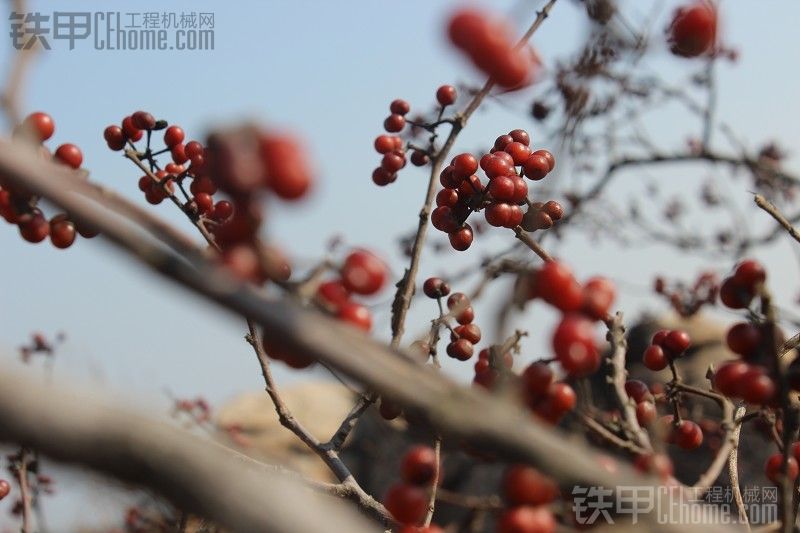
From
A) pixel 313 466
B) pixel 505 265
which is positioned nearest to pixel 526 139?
pixel 505 265

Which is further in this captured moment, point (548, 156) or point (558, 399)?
point (548, 156)

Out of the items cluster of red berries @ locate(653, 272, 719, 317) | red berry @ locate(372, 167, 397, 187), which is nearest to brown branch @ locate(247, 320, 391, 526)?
red berry @ locate(372, 167, 397, 187)

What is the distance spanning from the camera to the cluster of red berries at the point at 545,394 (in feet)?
3.49

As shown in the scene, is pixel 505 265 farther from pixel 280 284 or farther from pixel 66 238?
pixel 66 238

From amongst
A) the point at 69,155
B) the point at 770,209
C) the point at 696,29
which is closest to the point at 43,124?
the point at 69,155

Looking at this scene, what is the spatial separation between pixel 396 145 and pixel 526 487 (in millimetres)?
1828

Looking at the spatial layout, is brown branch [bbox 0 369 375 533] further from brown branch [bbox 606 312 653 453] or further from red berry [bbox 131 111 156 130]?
red berry [bbox 131 111 156 130]

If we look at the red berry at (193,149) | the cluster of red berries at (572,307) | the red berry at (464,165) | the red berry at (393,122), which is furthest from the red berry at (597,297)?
the red berry at (393,122)

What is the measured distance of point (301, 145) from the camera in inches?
34.5

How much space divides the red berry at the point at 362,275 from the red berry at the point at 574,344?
0.27m

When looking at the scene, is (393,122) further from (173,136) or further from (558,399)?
(558,399)

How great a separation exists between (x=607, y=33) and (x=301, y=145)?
65.0 inches

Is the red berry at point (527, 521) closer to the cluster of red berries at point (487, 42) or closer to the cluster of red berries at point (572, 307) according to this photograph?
the cluster of red berries at point (572, 307)

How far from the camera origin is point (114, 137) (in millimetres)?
2121
